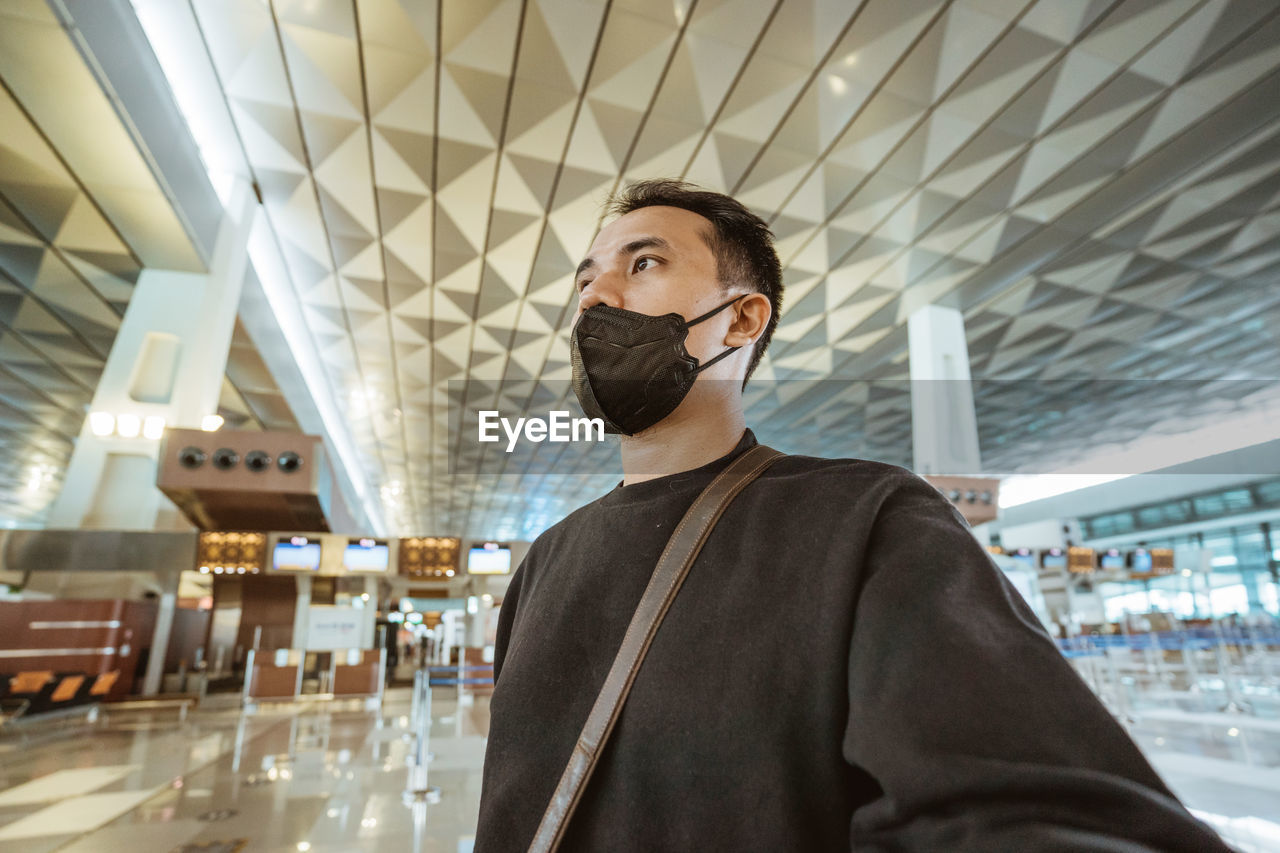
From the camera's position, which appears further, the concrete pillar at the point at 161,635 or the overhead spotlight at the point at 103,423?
the concrete pillar at the point at 161,635

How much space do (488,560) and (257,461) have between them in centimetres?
543

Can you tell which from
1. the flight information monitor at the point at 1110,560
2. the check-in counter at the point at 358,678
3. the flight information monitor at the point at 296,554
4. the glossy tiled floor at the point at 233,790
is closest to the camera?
the glossy tiled floor at the point at 233,790

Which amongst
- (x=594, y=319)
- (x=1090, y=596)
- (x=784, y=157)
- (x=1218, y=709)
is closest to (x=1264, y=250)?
(x=1218, y=709)

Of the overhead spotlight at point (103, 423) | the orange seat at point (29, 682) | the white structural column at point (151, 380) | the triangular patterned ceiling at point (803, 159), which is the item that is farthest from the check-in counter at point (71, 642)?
the triangular patterned ceiling at point (803, 159)

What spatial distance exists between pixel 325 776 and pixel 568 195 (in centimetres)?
773

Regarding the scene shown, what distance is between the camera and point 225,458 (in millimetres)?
9648

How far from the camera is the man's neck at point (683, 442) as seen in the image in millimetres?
1112

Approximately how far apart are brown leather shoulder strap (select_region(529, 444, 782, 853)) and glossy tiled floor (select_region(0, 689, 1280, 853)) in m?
3.49

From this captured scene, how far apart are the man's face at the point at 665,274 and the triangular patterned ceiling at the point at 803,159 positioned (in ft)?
21.8

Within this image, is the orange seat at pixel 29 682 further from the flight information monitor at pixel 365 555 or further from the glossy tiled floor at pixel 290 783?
the flight information monitor at pixel 365 555

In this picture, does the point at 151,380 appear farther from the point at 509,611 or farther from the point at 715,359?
the point at 715,359

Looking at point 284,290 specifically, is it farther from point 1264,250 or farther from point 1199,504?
point 1199,504

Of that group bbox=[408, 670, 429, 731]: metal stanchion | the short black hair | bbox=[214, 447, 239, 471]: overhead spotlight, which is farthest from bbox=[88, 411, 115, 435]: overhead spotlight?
the short black hair

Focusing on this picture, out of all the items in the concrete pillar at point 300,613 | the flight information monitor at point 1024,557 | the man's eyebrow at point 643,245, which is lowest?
the concrete pillar at point 300,613
